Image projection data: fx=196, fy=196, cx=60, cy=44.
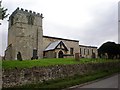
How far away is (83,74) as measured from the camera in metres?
26.4

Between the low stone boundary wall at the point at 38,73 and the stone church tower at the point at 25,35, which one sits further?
the stone church tower at the point at 25,35

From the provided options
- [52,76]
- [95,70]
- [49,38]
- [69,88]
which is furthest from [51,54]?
[69,88]

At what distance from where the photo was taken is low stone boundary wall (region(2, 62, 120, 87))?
18.2 metres

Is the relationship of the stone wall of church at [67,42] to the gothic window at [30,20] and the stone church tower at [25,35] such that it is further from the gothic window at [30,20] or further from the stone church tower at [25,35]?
the gothic window at [30,20]

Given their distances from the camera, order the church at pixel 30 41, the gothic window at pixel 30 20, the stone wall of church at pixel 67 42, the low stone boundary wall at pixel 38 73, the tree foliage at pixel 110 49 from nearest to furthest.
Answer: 1. the low stone boundary wall at pixel 38 73
2. the church at pixel 30 41
3. the tree foliage at pixel 110 49
4. the gothic window at pixel 30 20
5. the stone wall of church at pixel 67 42

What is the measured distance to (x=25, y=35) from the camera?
147 feet

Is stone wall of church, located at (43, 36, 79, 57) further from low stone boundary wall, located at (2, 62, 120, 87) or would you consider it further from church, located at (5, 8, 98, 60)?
low stone boundary wall, located at (2, 62, 120, 87)

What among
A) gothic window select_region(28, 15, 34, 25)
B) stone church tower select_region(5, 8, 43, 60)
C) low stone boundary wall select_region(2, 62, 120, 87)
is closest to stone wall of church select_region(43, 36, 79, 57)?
stone church tower select_region(5, 8, 43, 60)

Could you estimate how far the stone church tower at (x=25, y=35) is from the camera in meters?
43.6

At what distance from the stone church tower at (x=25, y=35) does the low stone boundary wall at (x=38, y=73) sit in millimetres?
19114

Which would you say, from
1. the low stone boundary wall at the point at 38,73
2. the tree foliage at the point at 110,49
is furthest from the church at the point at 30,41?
the low stone boundary wall at the point at 38,73

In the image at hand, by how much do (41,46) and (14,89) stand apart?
2948 centimetres

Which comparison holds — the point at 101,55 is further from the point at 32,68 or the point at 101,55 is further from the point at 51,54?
the point at 32,68

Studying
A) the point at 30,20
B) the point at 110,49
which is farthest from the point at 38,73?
the point at 30,20
